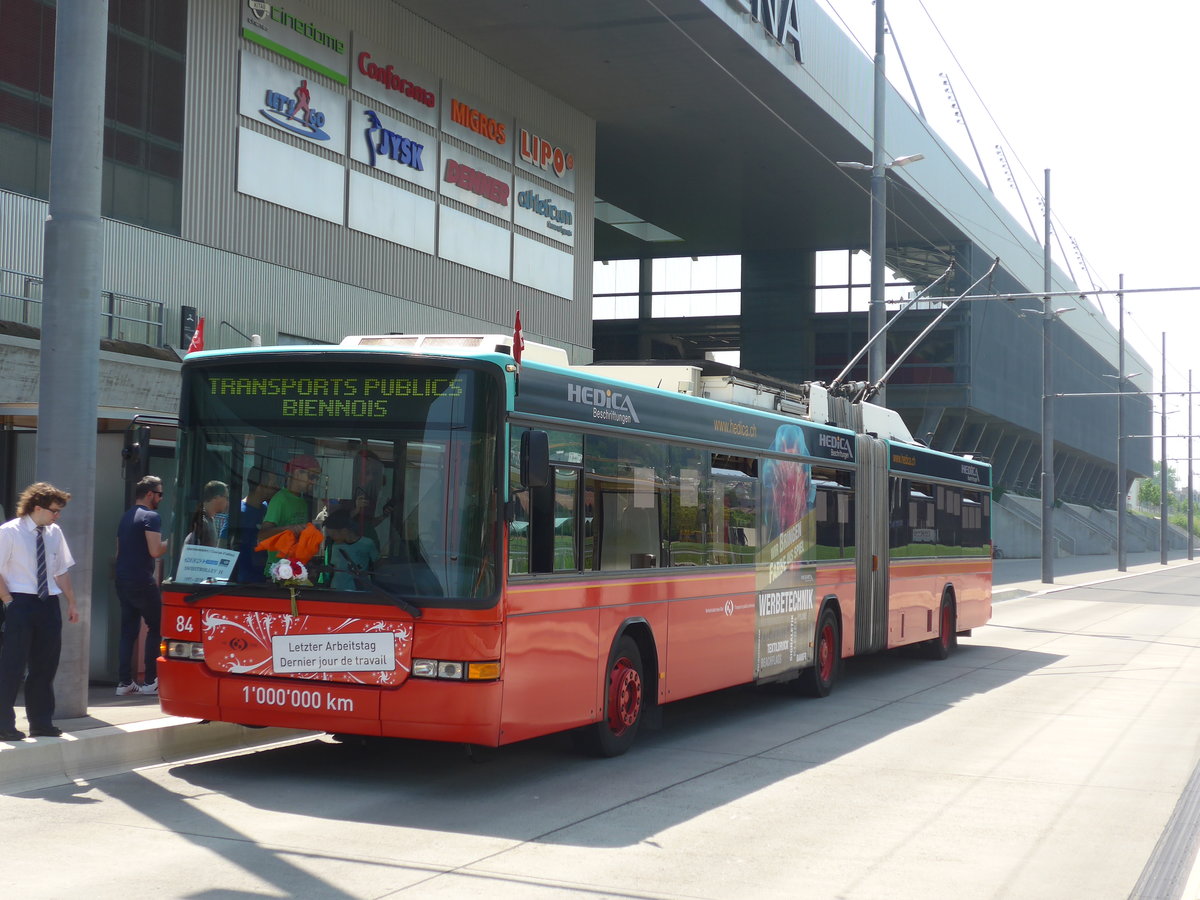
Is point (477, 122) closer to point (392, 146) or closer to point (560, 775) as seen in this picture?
point (392, 146)

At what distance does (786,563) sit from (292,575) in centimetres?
603

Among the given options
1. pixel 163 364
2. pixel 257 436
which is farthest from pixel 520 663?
pixel 163 364

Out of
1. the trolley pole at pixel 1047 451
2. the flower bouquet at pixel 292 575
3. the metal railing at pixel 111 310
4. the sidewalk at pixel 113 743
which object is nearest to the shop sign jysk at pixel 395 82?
the metal railing at pixel 111 310

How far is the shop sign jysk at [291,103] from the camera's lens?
23.1 meters

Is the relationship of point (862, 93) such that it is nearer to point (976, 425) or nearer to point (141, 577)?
point (976, 425)

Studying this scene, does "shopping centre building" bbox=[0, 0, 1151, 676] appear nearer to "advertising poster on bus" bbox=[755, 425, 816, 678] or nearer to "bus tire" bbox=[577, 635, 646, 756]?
"bus tire" bbox=[577, 635, 646, 756]

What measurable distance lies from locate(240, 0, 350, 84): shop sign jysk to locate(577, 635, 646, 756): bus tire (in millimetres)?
16343

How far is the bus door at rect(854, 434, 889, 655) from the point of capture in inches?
610

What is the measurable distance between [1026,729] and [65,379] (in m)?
8.23

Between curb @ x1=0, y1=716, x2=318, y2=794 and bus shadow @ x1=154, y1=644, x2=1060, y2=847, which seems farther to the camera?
curb @ x1=0, y1=716, x2=318, y2=794

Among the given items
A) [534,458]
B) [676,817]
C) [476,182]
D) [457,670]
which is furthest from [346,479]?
[476,182]

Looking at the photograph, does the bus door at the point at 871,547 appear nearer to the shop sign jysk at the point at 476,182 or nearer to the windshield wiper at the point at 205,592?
the windshield wiper at the point at 205,592

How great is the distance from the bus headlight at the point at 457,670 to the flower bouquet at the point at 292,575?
33.8 inches

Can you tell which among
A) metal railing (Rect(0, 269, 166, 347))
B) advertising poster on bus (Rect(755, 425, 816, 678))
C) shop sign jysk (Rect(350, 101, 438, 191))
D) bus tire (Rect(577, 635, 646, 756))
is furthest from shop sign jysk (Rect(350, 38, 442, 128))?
bus tire (Rect(577, 635, 646, 756))
